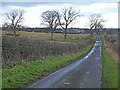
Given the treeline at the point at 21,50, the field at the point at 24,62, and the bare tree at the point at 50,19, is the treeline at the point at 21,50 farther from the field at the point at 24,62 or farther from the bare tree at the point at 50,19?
the bare tree at the point at 50,19

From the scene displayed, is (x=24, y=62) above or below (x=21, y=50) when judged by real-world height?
below

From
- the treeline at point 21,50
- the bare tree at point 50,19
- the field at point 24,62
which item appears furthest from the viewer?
the bare tree at point 50,19

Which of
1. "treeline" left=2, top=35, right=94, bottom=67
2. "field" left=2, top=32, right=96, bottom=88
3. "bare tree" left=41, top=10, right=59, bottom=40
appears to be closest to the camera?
"field" left=2, top=32, right=96, bottom=88

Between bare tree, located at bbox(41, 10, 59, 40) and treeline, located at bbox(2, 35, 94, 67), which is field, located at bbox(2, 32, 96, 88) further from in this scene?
bare tree, located at bbox(41, 10, 59, 40)

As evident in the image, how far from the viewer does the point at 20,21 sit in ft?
305

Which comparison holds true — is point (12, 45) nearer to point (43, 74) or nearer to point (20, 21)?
point (43, 74)

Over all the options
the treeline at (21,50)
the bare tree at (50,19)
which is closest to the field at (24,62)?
the treeline at (21,50)

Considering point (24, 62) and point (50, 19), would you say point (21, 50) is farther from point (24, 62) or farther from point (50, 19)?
point (50, 19)

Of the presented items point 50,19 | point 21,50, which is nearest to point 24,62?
point 21,50

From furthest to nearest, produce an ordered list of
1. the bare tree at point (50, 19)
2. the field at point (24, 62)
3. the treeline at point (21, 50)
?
1. the bare tree at point (50, 19)
2. the treeline at point (21, 50)
3. the field at point (24, 62)

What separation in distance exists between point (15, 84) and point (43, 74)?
4093mm

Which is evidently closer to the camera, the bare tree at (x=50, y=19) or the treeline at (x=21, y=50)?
the treeline at (x=21, y=50)

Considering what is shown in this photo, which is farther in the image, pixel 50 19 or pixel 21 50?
pixel 50 19

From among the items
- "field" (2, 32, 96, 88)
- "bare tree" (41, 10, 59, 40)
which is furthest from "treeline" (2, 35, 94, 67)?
"bare tree" (41, 10, 59, 40)
